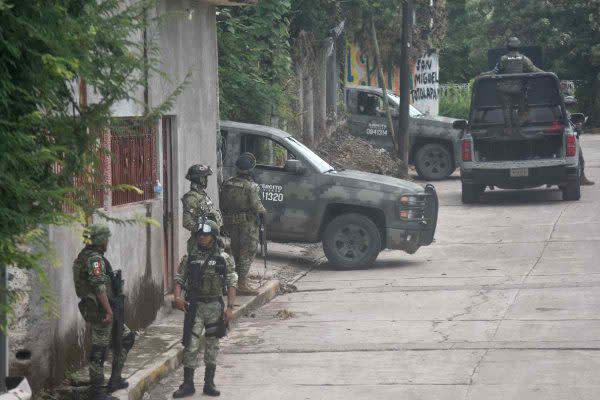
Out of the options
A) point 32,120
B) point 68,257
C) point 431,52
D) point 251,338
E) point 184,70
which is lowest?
point 251,338

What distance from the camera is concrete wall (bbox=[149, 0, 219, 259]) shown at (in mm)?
12539

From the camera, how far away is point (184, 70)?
43.2 feet

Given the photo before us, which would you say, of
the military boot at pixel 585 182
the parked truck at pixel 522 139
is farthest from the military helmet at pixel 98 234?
the military boot at pixel 585 182

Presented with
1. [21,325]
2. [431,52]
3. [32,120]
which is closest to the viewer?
[32,120]

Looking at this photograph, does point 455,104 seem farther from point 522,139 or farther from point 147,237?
point 147,237

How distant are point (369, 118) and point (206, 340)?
18.8 meters

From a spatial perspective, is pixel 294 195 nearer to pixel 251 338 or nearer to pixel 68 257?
pixel 251 338

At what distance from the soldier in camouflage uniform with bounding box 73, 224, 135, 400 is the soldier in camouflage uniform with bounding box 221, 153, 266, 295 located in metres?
4.88

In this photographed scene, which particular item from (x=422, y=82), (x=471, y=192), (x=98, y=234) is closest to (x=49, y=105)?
(x=98, y=234)

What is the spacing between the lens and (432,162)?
27047mm

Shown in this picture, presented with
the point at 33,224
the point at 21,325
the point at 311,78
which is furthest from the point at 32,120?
the point at 311,78

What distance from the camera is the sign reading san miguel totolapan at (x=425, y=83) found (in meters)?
35.6

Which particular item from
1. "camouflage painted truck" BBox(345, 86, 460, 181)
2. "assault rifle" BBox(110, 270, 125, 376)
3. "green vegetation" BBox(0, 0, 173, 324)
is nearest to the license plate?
"camouflage painted truck" BBox(345, 86, 460, 181)

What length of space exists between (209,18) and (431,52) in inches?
863
